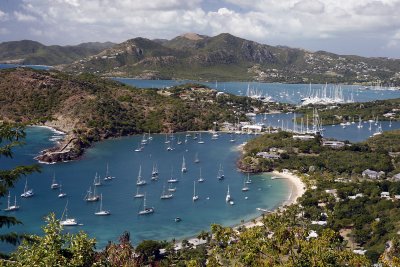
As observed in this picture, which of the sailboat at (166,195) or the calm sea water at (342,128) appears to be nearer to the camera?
the sailboat at (166,195)

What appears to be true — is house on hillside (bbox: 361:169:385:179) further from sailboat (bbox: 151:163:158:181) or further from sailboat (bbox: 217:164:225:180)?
sailboat (bbox: 151:163:158:181)

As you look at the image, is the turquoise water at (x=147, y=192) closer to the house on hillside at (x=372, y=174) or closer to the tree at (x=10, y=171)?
the house on hillside at (x=372, y=174)

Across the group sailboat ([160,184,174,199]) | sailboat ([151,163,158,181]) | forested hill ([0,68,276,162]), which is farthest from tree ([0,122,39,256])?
forested hill ([0,68,276,162])

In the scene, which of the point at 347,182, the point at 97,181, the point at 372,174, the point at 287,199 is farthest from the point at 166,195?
the point at 372,174

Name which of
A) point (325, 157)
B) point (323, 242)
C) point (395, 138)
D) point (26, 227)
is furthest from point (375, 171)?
point (323, 242)

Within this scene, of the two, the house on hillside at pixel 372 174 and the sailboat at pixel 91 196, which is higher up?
the house on hillside at pixel 372 174

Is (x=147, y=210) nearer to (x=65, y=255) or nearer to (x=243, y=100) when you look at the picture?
(x=65, y=255)

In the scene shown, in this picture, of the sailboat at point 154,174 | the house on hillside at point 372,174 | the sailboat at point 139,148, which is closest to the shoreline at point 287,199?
the house on hillside at point 372,174
